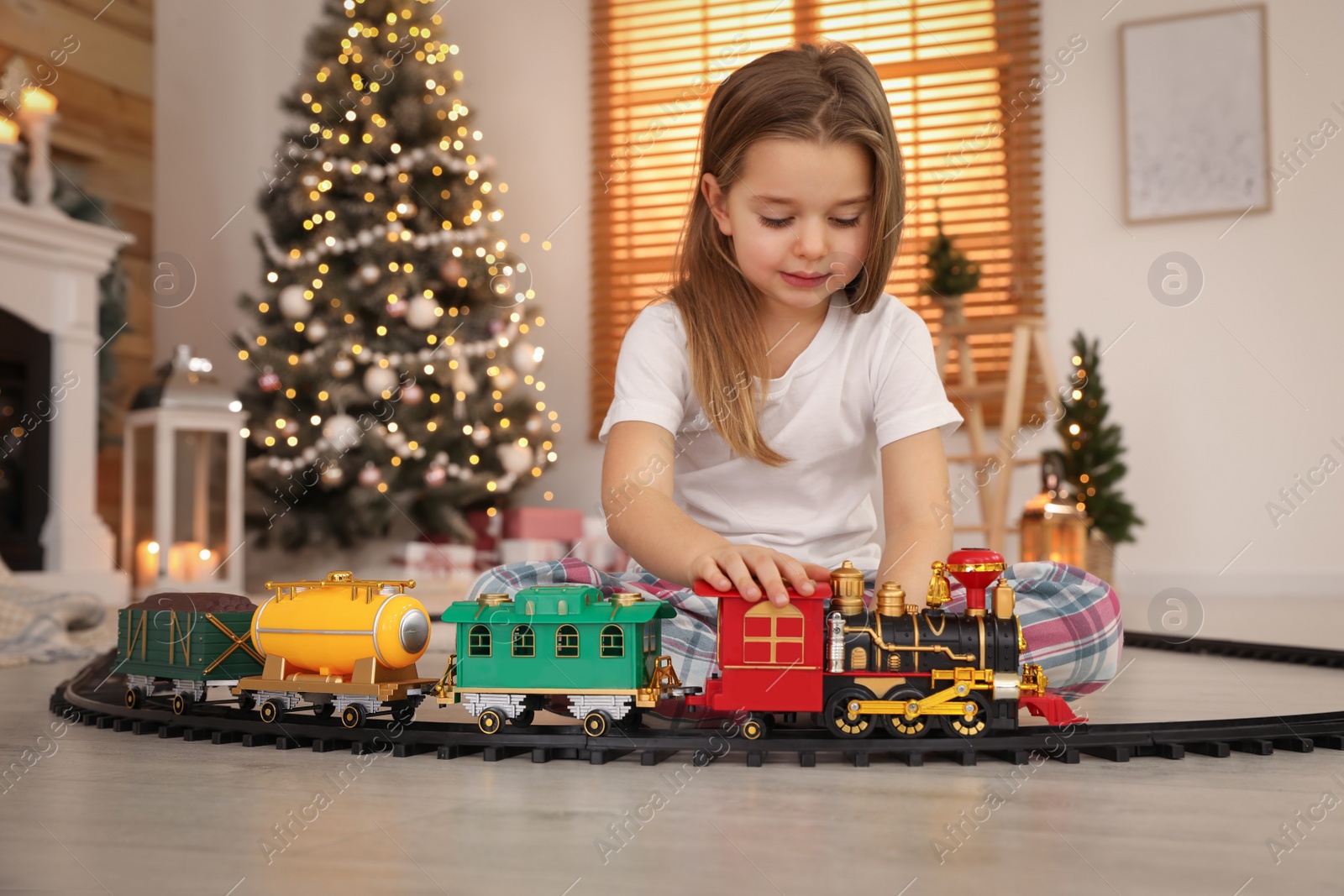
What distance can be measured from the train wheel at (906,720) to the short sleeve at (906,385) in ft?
1.52

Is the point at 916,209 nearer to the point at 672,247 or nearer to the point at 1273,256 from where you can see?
the point at 672,247

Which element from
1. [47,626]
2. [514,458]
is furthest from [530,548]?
[47,626]

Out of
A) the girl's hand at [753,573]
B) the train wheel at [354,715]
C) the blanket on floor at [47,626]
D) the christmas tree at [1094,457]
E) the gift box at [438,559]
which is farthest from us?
the gift box at [438,559]

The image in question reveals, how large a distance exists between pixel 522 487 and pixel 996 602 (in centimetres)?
356

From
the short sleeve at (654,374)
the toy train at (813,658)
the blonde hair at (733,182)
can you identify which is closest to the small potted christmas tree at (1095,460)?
the blonde hair at (733,182)

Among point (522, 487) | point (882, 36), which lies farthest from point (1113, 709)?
point (882, 36)

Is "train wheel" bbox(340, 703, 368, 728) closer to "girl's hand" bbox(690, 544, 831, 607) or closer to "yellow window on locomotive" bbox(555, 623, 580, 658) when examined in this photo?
"yellow window on locomotive" bbox(555, 623, 580, 658)

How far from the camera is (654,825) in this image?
891 millimetres

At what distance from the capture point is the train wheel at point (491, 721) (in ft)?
3.93

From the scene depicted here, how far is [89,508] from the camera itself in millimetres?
3967

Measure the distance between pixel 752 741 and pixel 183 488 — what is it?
3253 millimetres

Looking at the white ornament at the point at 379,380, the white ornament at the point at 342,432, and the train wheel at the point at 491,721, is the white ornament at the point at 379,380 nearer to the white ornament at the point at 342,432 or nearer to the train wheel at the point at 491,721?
the white ornament at the point at 342,432

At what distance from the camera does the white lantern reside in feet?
12.6


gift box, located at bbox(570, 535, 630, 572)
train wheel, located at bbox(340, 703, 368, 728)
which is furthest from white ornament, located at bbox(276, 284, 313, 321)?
train wheel, located at bbox(340, 703, 368, 728)
